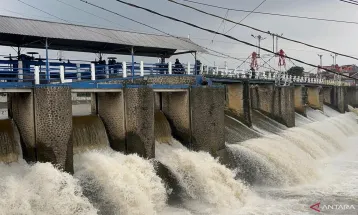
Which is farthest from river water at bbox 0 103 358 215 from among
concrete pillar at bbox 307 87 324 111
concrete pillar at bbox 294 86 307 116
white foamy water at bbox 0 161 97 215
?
concrete pillar at bbox 307 87 324 111

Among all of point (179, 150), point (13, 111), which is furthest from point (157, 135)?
point (13, 111)

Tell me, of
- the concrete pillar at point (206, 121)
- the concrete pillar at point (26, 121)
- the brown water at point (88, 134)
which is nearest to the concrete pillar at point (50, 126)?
the concrete pillar at point (26, 121)

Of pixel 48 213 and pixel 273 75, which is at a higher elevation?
pixel 273 75

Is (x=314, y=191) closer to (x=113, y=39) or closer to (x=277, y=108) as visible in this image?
(x=113, y=39)

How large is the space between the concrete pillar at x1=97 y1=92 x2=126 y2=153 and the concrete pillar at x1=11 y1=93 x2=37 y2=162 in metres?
3.70

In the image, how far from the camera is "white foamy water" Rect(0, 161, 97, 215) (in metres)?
9.56

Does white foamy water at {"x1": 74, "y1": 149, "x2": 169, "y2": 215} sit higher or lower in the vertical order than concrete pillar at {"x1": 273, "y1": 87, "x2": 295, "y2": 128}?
lower

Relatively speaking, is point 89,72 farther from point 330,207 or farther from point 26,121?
point 330,207

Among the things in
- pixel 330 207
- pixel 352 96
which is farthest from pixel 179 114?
pixel 352 96

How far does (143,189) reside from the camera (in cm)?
1213

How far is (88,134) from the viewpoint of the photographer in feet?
46.6

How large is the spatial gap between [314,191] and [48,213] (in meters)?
11.1

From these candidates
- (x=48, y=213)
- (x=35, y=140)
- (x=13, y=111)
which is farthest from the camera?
(x=13, y=111)

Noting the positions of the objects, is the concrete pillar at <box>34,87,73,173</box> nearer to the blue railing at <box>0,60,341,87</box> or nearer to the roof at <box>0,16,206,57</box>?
the blue railing at <box>0,60,341,87</box>
